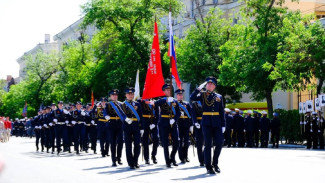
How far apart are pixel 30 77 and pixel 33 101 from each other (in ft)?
10.8

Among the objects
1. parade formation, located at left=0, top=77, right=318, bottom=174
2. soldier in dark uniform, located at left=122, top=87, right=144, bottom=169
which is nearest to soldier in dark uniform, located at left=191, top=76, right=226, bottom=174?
parade formation, located at left=0, top=77, right=318, bottom=174

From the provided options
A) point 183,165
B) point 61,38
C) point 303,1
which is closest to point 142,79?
point 303,1

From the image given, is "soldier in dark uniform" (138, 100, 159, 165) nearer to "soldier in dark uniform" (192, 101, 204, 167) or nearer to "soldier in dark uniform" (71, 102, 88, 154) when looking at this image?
"soldier in dark uniform" (192, 101, 204, 167)

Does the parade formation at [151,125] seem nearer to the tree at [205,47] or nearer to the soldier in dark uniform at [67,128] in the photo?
the soldier in dark uniform at [67,128]

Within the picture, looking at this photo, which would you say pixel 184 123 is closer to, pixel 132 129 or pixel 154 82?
pixel 132 129

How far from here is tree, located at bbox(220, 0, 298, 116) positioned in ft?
106

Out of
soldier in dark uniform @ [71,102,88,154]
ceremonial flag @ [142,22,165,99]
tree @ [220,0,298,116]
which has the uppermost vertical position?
tree @ [220,0,298,116]

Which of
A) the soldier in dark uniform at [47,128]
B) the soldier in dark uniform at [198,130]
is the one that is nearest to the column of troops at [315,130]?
the soldier in dark uniform at [47,128]

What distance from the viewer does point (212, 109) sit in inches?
464

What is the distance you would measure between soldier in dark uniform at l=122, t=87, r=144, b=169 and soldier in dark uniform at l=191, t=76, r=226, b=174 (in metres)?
2.69

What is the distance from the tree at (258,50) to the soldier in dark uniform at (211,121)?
64.3 ft

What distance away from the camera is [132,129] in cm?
1412

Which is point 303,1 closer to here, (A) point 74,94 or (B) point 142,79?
(B) point 142,79

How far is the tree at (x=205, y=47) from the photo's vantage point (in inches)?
1594
